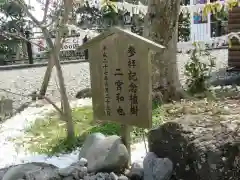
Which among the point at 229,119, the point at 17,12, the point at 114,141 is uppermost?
the point at 17,12

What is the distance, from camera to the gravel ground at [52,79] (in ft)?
30.8

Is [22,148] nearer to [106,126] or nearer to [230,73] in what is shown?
[106,126]

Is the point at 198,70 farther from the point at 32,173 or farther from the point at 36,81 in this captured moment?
the point at 36,81

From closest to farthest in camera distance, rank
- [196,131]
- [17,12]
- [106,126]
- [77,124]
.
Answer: [196,131], [106,126], [77,124], [17,12]

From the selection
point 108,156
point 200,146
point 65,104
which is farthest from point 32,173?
point 200,146

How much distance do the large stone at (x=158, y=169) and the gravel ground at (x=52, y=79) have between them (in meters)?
5.33

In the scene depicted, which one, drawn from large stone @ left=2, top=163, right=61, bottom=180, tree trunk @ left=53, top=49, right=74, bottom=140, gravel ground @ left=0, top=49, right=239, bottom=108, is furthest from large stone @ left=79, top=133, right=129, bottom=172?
gravel ground @ left=0, top=49, right=239, bottom=108

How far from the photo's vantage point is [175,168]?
326 cm

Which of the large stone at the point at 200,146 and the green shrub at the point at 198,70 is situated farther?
the green shrub at the point at 198,70

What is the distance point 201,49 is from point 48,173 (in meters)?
4.60

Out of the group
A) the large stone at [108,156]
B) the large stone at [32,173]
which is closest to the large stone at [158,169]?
the large stone at [108,156]

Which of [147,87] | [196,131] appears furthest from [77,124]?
[196,131]

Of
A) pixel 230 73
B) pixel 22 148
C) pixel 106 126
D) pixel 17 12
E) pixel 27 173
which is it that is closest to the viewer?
pixel 27 173

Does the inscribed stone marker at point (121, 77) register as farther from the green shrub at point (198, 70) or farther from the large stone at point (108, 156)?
the green shrub at point (198, 70)
